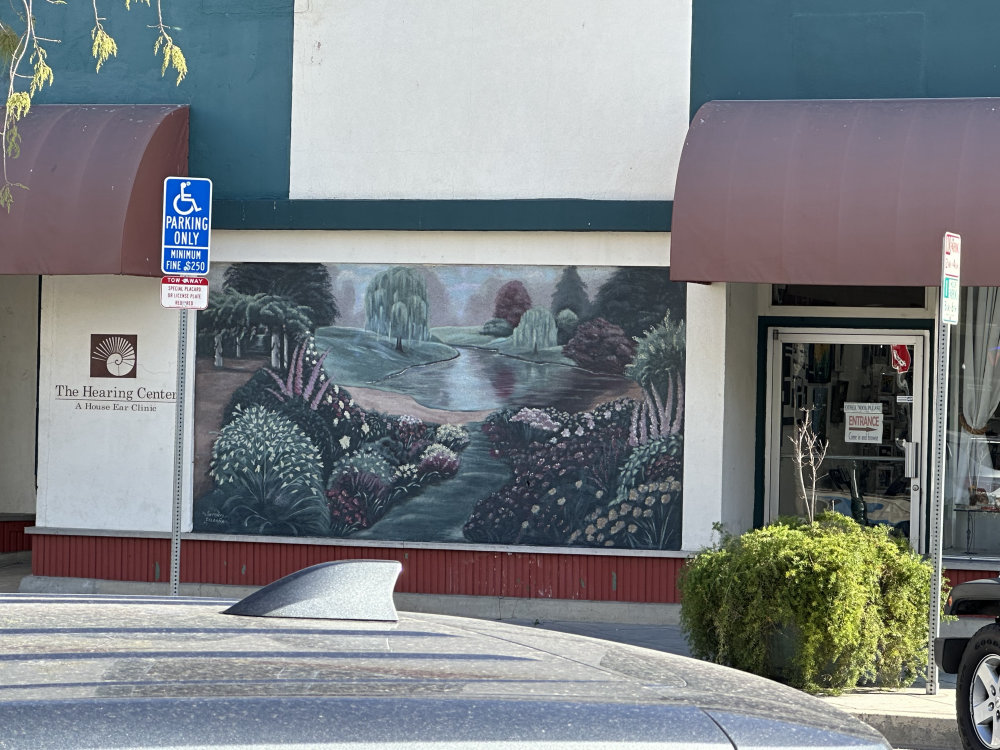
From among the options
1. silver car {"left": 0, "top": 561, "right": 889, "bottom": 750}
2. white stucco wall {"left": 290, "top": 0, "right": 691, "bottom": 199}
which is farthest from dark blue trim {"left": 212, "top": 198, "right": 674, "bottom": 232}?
silver car {"left": 0, "top": 561, "right": 889, "bottom": 750}

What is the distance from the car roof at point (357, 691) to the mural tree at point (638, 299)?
29.6ft

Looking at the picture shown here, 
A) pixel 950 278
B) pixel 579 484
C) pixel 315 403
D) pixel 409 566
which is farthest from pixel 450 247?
pixel 950 278

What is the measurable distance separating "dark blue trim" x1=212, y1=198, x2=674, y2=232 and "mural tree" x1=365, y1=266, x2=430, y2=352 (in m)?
0.45

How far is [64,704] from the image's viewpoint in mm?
1747

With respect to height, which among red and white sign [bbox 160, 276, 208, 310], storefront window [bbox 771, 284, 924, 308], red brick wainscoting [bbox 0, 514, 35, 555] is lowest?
red brick wainscoting [bbox 0, 514, 35, 555]

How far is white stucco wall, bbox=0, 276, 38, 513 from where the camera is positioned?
14984 millimetres

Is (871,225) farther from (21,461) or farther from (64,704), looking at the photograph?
(21,461)

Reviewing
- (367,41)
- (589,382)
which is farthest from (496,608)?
(367,41)

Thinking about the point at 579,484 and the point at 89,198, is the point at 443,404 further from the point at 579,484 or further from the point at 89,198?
the point at 89,198

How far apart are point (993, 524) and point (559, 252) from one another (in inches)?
180

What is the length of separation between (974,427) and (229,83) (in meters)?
7.54

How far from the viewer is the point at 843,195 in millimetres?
10102

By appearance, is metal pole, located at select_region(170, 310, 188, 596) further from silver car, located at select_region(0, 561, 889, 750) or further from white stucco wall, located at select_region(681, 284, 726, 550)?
silver car, located at select_region(0, 561, 889, 750)

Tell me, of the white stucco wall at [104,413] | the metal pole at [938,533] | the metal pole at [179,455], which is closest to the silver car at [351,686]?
the metal pole at [938,533]
